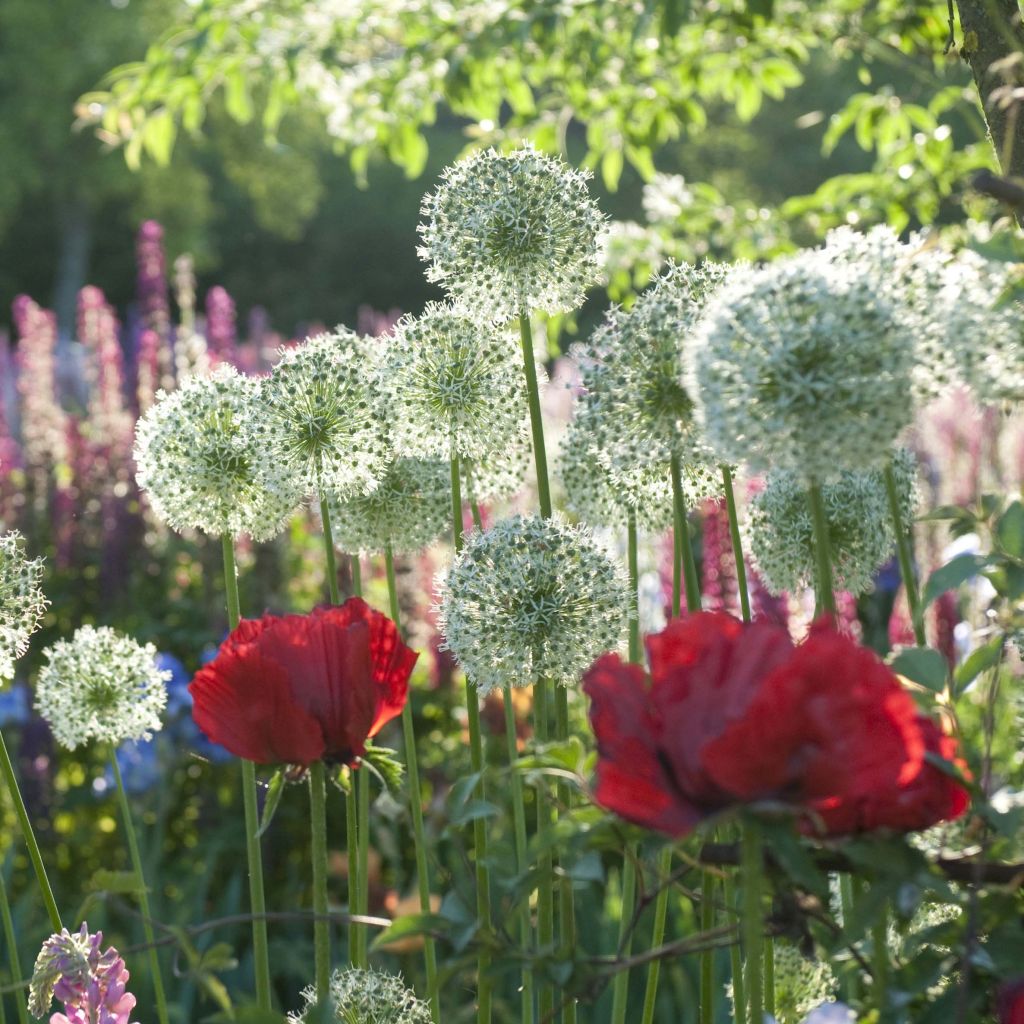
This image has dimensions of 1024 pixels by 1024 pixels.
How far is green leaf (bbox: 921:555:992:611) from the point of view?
0.86m

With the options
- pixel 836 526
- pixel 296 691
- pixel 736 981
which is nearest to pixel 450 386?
pixel 836 526

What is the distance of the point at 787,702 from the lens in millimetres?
673

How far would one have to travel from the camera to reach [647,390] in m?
1.22

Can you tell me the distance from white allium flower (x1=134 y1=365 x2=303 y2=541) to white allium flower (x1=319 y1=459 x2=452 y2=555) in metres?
0.11

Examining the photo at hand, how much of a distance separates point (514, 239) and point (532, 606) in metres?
0.39

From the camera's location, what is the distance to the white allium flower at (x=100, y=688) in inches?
62.0

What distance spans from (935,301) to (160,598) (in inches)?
179

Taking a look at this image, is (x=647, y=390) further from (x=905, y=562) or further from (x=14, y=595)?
(x=14, y=595)

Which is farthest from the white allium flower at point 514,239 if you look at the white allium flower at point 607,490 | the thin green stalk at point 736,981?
the thin green stalk at point 736,981

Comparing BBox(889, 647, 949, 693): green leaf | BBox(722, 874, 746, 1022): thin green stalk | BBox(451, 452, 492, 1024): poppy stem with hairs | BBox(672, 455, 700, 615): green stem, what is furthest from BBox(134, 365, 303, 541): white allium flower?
BBox(889, 647, 949, 693): green leaf

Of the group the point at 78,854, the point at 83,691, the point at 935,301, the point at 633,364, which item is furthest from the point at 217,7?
the point at 935,301

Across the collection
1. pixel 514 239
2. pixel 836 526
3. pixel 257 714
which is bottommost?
pixel 257 714

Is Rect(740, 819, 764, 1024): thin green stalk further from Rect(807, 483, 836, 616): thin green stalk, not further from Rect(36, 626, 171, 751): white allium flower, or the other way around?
Rect(36, 626, 171, 751): white allium flower

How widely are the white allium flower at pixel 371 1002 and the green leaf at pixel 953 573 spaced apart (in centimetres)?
63
